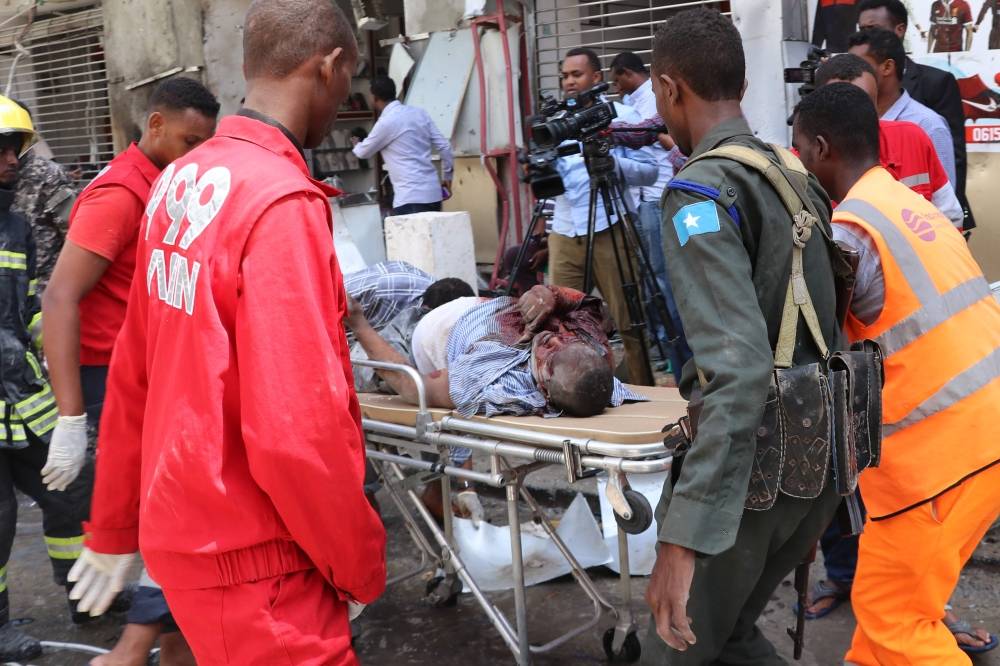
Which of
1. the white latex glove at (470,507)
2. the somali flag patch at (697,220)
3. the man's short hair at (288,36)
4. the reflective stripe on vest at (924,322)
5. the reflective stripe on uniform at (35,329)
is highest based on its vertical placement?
the man's short hair at (288,36)

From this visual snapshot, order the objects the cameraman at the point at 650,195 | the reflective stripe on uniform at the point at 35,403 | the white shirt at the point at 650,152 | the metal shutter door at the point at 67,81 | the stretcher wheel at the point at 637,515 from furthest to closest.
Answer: the metal shutter door at the point at 67,81, the white shirt at the point at 650,152, the cameraman at the point at 650,195, the reflective stripe on uniform at the point at 35,403, the stretcher wheel at the point at 637,515

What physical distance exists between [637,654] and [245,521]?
1.99 m

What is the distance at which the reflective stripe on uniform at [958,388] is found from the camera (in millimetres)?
2438

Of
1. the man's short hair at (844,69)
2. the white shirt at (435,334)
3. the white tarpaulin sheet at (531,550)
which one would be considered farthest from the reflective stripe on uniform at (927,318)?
the white tarpaulin sheet at (531,550)

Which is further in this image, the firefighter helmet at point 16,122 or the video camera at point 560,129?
the video camera at point 560,129

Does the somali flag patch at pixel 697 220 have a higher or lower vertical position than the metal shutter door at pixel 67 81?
lower

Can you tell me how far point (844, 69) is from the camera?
3.72m

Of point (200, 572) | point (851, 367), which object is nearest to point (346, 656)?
point (200, 572)

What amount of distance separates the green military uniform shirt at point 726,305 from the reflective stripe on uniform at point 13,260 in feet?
8.65

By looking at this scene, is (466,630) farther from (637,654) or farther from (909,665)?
(909,665)

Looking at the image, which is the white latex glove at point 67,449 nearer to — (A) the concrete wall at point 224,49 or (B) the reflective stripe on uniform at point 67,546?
(B) the reflective stripe on uniform at point 67,546

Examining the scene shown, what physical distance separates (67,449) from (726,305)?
2249 mm

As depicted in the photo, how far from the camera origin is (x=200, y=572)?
5.97ft

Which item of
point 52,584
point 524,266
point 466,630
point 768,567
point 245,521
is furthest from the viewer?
point 524,266
